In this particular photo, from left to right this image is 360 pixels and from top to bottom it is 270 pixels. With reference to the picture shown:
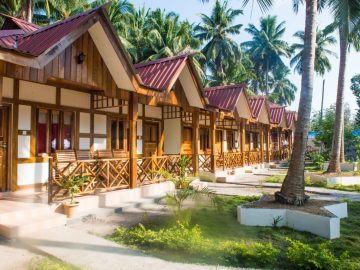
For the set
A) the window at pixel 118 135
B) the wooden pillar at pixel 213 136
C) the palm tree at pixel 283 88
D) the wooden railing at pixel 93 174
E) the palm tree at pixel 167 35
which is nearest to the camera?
the wooden railing at pixel 93 174

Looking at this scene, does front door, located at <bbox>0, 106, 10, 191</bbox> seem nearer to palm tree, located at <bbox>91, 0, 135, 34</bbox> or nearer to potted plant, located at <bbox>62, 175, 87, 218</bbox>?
potted plant, located at <bbox>62, 175, 87, 218</bbox>

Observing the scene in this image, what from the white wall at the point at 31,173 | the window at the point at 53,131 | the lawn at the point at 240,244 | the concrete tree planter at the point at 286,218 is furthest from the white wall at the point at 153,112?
the concrete tree planter at the point at 286,218

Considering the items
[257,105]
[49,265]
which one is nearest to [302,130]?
[49,265]

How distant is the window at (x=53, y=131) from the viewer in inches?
348

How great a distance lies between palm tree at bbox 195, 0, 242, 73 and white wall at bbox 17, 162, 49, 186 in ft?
101

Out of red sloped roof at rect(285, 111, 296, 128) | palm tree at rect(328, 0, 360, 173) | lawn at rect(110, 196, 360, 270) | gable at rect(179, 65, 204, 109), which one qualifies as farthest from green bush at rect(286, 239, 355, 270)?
red sloped roof at rect(285, 111, 296, 128)

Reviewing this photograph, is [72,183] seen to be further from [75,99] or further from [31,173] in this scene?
[75,99]

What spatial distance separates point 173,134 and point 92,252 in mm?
10020

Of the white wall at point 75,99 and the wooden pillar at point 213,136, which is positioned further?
the wooden pillar at point 213,136

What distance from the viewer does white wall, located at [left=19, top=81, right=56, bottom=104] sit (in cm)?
830

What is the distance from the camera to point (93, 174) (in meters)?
8.00

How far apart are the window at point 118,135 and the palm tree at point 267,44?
37531mm

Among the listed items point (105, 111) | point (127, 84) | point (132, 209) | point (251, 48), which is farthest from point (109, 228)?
point (251, 48)

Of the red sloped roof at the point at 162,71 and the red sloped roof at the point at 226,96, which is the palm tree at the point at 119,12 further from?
the red sloped roof at the point at 162,71
